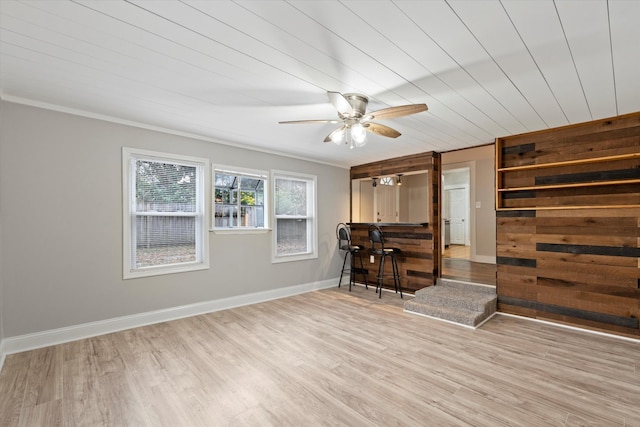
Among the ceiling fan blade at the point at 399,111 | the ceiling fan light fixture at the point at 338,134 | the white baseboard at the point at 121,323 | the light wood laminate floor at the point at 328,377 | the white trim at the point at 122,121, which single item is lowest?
the light wood laminate floor at the point at 328,377

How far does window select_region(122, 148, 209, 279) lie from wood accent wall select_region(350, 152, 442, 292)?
3.22 m

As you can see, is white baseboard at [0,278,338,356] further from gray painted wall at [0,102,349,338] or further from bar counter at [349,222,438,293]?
bar counter at [349,222,438,293]

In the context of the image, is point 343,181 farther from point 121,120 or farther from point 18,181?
point 18,181

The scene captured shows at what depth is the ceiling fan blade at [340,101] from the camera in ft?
7.41

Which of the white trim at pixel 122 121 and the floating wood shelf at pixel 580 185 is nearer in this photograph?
the white trim at pixel 122 121

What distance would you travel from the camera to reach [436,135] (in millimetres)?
3842

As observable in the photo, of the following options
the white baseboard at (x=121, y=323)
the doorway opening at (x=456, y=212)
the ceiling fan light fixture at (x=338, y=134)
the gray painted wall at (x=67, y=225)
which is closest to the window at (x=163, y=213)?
the gray painted wall at (x=67, y=225)

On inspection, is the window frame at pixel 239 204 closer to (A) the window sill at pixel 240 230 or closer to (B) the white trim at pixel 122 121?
(A) the window sill at pixel 240 230

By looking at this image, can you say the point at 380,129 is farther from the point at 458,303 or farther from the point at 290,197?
the point at 290,197

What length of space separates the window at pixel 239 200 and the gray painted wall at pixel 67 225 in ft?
1.68

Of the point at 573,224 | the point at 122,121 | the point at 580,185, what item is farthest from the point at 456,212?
the point at 122,121

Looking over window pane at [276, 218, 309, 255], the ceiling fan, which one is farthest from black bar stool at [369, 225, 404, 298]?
the ceiling fan

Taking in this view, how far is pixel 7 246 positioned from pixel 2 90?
1.42 metres

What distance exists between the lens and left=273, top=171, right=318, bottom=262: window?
495cm
